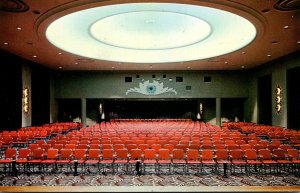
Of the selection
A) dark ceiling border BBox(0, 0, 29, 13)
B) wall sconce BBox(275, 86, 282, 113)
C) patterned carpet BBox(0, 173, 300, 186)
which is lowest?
patterned carpet BBox(0, 173, 300, 186)

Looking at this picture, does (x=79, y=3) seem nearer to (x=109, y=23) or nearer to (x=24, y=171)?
(x=24, y=171)

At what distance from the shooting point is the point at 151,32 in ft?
59.9

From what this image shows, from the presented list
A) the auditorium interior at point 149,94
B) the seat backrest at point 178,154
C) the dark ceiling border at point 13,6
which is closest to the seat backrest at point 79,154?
the auditorium interior at point 149,94

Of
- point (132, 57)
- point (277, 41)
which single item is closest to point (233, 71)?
point (132, 57)

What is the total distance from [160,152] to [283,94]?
13.0 m

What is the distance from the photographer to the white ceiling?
9430 millimetres

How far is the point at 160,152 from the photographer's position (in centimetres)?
891

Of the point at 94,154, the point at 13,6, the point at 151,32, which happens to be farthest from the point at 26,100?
the point at 94,154

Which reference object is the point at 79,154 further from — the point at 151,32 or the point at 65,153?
the point at 151,32

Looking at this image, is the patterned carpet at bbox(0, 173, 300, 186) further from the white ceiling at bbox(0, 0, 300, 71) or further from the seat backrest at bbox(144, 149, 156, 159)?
the white ceiling at bbox(0, 0, 300, 71)

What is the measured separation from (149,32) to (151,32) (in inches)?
5.4

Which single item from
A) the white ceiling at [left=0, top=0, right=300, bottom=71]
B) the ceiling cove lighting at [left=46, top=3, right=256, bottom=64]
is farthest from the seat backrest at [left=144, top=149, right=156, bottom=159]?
the ceiling cove lighting at [left=46, top=3, right=256, bottom=64]

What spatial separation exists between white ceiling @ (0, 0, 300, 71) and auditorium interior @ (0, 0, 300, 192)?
0.25 feet

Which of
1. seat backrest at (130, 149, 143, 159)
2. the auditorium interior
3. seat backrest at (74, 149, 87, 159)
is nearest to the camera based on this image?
the auditorium interior
